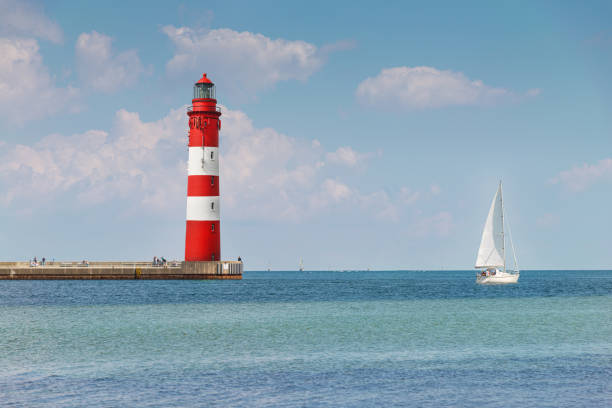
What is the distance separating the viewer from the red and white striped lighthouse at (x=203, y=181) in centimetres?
7431

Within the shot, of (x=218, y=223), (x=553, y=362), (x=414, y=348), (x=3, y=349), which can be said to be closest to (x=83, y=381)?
(x=3, y=349)

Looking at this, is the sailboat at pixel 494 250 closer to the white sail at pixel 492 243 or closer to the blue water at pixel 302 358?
the white sail at pixel 492 243

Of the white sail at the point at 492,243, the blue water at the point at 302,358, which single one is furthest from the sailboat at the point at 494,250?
the blue water at the point at 302,358

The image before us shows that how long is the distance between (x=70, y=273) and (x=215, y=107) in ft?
87.0

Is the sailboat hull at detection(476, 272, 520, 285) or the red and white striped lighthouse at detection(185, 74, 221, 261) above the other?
the red and white striped lighthouse at detection(185, 74, 221, 261)

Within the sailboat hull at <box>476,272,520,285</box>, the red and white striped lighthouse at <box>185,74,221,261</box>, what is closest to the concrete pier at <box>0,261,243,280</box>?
the red and white striped lighthouse at <box>185,74,221,261</box>

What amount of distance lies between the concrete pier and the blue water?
103 feet

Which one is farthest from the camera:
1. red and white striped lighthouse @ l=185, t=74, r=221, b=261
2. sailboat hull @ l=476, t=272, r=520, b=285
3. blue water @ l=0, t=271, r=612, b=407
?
sailboat hull @ l=476, t=272, r=520, b=285

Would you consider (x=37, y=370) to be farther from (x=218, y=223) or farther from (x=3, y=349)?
(x=218, y=223)

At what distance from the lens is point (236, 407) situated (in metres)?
17.5

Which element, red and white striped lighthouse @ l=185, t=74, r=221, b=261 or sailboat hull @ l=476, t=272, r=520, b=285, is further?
sailboat hull @ l=476, t=272, r=520, b=285

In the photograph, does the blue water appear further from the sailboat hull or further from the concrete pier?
the sailboat hull

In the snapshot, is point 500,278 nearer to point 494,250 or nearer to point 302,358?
point 494,250

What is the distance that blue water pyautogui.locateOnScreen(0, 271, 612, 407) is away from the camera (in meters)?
18.8
